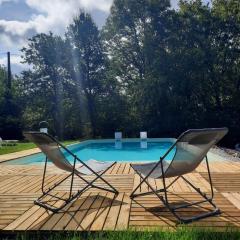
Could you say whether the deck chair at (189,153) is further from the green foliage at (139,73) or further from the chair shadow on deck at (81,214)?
the green foliage at (139,73)

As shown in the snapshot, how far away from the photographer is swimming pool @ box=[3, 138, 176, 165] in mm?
11312

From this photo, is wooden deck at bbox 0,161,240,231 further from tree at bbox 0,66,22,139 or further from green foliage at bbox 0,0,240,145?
tree at bbox 0,66,22,139

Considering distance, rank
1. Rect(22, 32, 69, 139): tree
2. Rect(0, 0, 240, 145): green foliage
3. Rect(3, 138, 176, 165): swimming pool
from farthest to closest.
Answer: Rect(22, 32, 69, 139): tree, Rect(0, 0, 240, 145): green foliage, Rect(3, 138, 176, 165): swimming pool

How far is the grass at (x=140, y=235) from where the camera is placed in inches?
102

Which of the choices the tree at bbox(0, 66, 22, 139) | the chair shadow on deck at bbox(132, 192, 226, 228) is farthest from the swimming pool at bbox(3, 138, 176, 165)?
the chair shadow on deck at bbox(132, 192, 226, 228)

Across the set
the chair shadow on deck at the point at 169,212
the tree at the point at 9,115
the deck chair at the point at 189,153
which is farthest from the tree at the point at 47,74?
the deck chair at the point at 189,153

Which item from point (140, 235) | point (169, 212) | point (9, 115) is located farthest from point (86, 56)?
point (140, 235)

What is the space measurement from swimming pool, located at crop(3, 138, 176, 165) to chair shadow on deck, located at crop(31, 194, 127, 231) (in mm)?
5716

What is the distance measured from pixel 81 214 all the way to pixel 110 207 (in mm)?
342

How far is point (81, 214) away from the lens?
3.35 metres

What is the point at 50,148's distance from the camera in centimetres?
380

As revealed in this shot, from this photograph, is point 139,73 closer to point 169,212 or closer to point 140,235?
point 169,212

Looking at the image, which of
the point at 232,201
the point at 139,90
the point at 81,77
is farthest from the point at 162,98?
the point at 232,201

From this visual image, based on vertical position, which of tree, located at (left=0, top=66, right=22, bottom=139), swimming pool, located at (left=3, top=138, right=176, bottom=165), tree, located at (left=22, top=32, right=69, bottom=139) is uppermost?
tree, located at (left=22, top=32, right=69, bottom=139)
